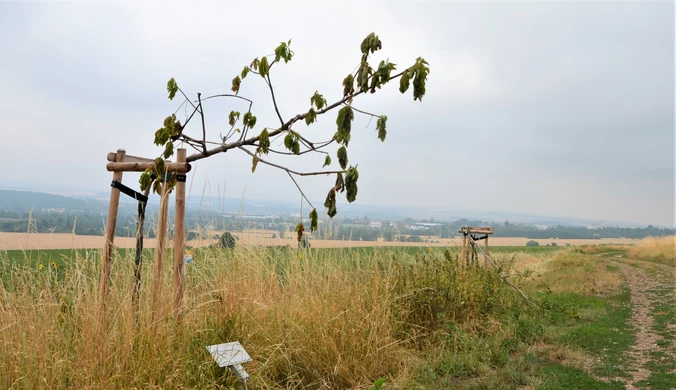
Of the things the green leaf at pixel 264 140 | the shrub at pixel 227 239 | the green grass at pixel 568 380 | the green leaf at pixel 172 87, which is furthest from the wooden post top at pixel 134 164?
the green grass at pixel 568 380

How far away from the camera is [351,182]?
8.98ft

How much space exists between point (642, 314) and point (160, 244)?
25.9ft

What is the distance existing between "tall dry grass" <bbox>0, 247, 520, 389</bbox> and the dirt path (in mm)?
1685

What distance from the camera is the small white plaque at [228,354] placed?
10.8ft

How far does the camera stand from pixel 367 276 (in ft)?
19.4

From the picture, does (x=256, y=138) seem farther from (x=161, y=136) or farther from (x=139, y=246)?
(x=139, y=246)

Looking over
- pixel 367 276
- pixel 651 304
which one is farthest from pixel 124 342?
pixel 651 304

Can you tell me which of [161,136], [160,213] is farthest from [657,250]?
[161,136]

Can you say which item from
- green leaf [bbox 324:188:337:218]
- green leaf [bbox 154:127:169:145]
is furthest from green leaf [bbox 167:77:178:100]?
green leaf [bbox 324:188:337:218]

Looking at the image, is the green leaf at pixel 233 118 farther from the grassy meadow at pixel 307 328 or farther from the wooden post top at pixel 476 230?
the wooden post top at pixel 476 230

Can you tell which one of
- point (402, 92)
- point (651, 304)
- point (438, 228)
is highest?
point (402, 92)

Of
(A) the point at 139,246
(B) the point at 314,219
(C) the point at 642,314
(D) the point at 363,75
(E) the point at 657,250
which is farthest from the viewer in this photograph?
(E) the point at 657,250

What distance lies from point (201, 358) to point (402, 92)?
2.38 metres

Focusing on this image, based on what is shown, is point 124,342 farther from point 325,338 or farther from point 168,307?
point 325,338
